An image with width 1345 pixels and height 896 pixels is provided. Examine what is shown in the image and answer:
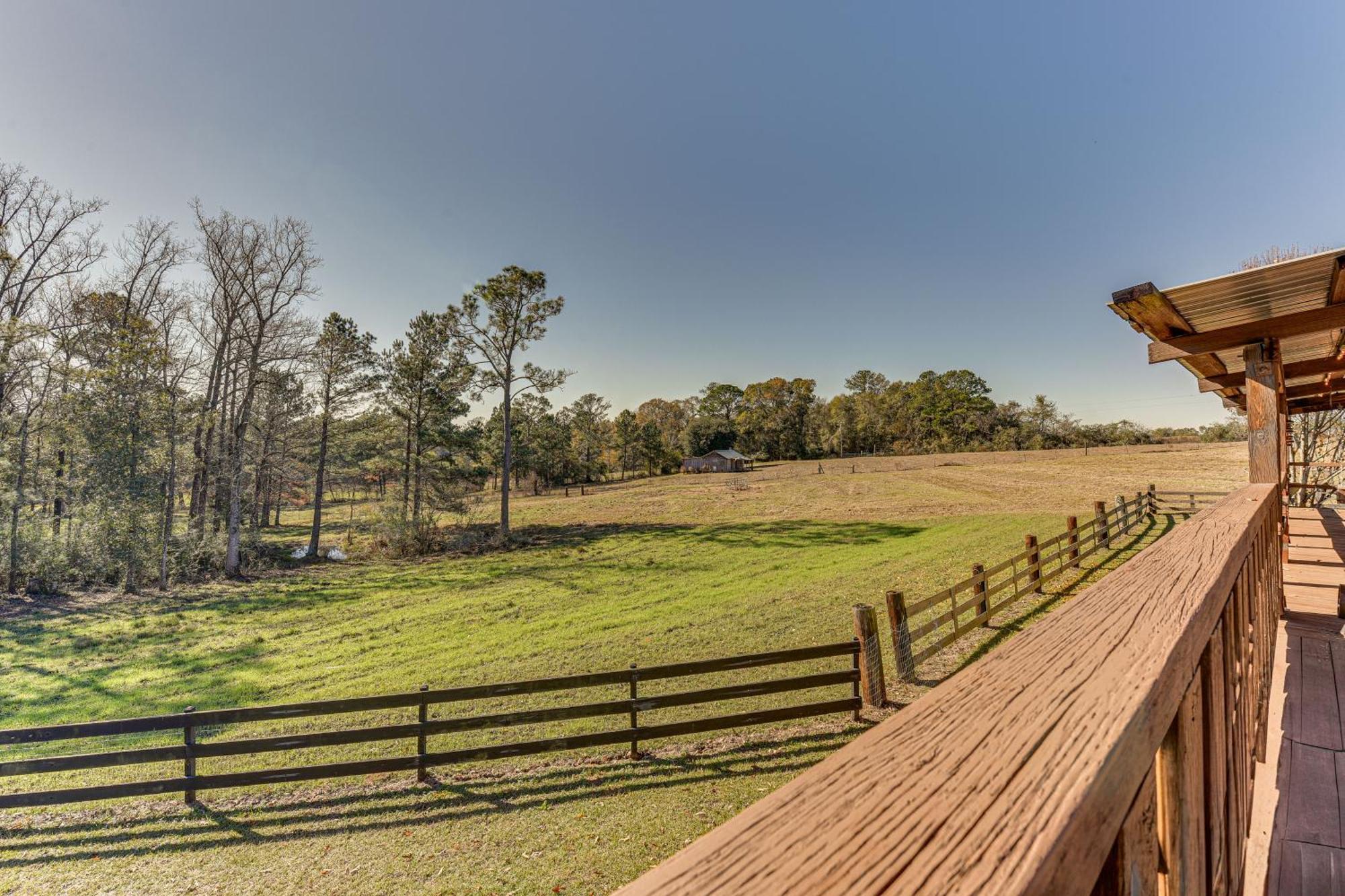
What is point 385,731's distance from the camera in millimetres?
5422

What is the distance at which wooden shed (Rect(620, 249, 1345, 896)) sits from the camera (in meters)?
0.42

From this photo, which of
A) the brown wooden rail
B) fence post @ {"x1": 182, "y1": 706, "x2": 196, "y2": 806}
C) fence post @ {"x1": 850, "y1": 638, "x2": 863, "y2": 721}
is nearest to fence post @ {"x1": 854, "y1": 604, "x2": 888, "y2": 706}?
fence post @ {"x1": 850, "y1": 638, "x2": 863, "y2": 721}

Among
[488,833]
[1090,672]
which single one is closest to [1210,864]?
[1090,672]

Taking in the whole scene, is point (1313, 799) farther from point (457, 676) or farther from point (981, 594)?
point (457, 676)

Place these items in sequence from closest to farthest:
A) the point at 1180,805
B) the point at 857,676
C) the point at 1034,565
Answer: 1. the point at 1180,805
2. the point at 857,676
3. the point at 1034,565

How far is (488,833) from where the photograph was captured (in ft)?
15.5

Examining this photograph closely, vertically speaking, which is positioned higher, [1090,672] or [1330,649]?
[1090,672]

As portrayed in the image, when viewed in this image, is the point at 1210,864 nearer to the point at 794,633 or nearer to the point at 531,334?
the point at 794,633

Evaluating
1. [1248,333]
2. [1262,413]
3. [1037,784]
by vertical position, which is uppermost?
[1248,333]

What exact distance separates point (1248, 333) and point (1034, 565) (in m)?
7.43

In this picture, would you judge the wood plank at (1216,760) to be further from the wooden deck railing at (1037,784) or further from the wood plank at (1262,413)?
the wood plank at (1262,413)

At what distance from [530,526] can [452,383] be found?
814cm

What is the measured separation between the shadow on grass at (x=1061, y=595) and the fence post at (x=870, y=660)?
39.8 inches

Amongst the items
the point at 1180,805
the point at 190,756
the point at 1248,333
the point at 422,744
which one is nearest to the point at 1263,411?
the point at 1248,333
